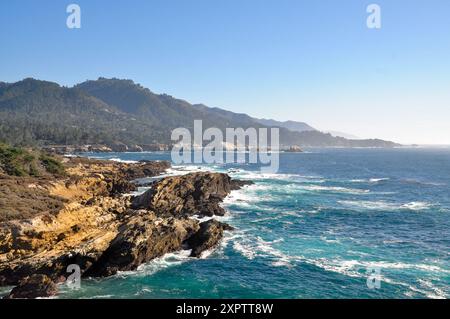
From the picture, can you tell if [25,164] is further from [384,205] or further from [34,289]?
[384,205]

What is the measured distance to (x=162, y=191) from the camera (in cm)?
5350

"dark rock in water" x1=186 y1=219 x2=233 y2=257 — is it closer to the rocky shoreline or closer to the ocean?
the rocky shoreline

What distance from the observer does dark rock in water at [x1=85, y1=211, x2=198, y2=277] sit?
29.5 metres

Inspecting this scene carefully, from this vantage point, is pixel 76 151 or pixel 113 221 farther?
pixel 76 151

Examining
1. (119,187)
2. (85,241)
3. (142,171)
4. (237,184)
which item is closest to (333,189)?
(237,184)

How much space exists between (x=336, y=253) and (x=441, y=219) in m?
23.5

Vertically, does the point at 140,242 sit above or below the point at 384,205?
above

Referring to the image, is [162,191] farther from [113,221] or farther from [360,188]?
[360,188]

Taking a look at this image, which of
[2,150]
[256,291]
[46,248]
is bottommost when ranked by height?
[256,291]

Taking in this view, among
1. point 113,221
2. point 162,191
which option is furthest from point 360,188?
point 113,221

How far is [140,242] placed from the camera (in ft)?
104

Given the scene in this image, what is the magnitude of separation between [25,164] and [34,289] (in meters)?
40.1

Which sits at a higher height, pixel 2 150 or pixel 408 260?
pixel 2 150

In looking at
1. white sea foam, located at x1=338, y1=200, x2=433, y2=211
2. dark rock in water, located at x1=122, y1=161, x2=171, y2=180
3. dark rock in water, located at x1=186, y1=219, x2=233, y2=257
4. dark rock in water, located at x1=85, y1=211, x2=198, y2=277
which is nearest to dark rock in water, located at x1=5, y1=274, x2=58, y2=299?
dark rock in water, located at x1=85, y1=211, x2=198, y2=277
